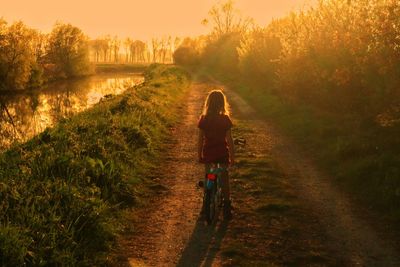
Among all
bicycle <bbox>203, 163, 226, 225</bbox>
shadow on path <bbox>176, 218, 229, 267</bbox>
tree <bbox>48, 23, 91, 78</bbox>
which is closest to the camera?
shadow on path <bbox>176, 218, 229, 267</bbox>

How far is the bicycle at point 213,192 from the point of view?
8.39 metres

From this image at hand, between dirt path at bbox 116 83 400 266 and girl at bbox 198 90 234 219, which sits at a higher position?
girl at bbox 198 90 234 219

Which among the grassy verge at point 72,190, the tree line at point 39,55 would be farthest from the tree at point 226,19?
the grassy verge at point 72,190

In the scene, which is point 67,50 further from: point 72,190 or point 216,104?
point 216,104

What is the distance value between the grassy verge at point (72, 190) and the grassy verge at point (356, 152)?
17.9 feet

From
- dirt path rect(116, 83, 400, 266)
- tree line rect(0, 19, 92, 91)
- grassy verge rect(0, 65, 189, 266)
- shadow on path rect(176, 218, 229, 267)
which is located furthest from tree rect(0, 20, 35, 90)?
shadow on path rect(176, 218, 229, 267)

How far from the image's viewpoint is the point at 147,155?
14.5 metres

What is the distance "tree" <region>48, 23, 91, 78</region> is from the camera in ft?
273

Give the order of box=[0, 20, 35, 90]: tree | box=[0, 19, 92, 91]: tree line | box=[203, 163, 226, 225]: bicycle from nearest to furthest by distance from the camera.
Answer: box=[203, 163, 226, 225]: bicycle < box=[0, 20, 35, 90]: tree < box=[0, 19, 92, 91]: tree line

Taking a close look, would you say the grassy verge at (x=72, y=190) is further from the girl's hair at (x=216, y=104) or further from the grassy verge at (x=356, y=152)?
the grassy verge at (x=356, y=152)

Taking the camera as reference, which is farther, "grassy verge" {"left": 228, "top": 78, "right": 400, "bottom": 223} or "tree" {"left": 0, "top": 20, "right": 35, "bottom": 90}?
"tree" {"left": 0, "top": 20, "right": 35, "bottom": 90}

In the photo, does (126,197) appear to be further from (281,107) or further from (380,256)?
(281,107)

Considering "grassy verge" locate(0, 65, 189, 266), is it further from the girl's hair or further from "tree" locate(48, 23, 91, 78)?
"tree" locate(48, 23, 91, 78)

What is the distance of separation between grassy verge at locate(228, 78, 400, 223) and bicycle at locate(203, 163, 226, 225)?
367cm
